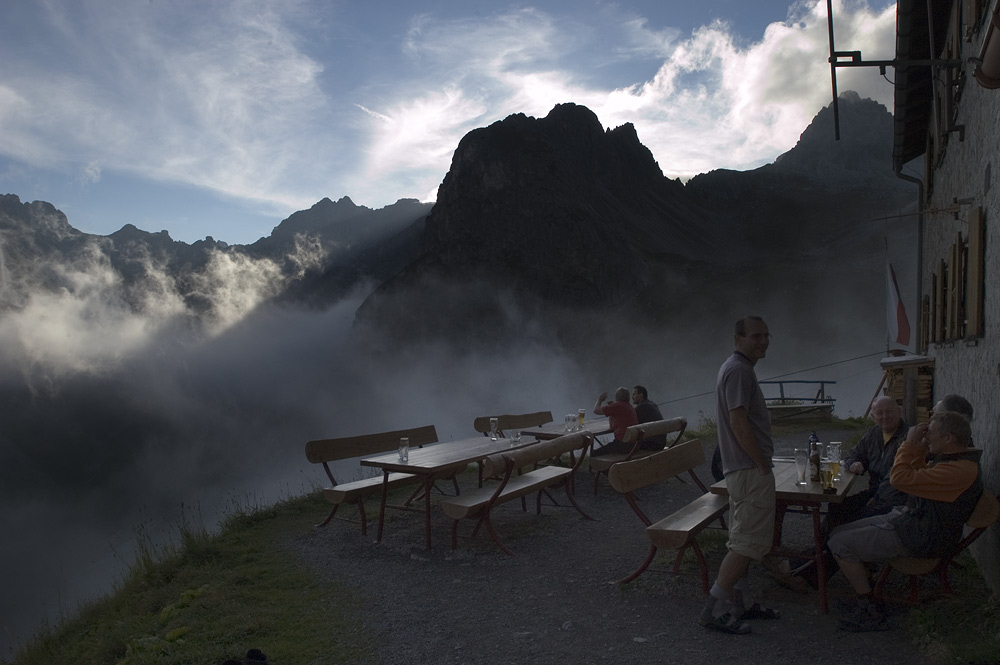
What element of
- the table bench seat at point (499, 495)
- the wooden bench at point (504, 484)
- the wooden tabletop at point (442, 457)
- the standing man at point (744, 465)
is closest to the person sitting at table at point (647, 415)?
the table bench seat at point (499, 495)

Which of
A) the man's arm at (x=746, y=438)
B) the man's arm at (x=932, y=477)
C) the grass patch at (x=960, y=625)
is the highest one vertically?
the man's arm at (x=746, y=438)

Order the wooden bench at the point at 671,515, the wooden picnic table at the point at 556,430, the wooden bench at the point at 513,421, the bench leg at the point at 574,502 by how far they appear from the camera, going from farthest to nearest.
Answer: the wooden bench at the point at 513,421 < the wooden picnic table at the point at 556,430 < the bench leg at the point at 574,502 < the wooden bench at the point at 671,515

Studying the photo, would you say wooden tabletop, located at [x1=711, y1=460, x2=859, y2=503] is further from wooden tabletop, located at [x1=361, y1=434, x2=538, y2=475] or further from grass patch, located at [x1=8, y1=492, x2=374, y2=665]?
grass patch, located at [x1=8, y1=492, x2=374, y2=665]

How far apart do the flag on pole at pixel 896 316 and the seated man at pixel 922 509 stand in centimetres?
804

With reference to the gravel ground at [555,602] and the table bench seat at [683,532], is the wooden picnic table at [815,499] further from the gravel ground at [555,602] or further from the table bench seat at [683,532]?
the table bench seat at [683,532]

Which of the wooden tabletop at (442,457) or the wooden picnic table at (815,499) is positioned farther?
the wooden tabletop at (442,457)

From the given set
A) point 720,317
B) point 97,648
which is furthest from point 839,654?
point 720,317

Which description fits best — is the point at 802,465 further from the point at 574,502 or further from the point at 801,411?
the point at 801,411

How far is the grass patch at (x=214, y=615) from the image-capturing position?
433 centimetres

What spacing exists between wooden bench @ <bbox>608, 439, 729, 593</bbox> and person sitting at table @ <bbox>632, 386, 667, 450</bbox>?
2.80 meters

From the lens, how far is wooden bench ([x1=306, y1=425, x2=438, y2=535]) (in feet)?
23.2

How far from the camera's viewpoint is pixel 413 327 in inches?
3506

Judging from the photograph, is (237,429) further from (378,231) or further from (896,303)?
(896,303)

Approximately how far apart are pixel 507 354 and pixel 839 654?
252 feet
